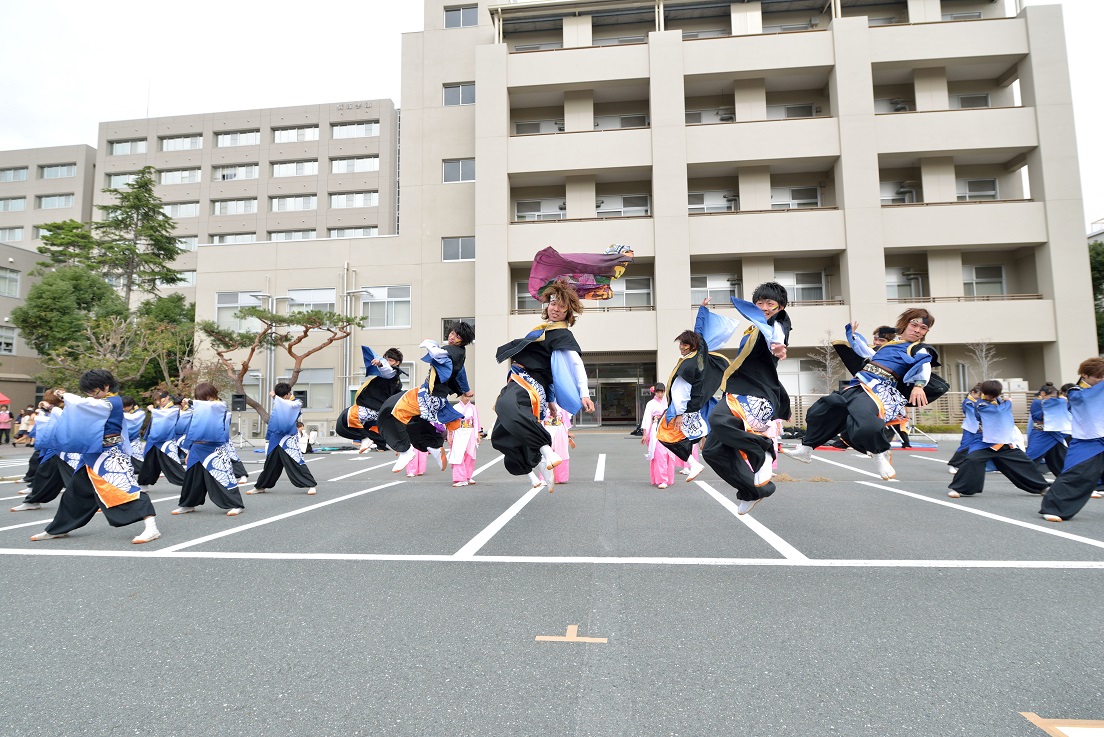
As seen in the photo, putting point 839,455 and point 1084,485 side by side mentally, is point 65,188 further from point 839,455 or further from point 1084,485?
point 1084,485

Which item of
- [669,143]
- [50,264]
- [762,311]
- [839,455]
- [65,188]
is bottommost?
[839,455]

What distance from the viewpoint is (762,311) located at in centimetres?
531

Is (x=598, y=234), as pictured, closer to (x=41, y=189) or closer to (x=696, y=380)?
(x=696, y=380)

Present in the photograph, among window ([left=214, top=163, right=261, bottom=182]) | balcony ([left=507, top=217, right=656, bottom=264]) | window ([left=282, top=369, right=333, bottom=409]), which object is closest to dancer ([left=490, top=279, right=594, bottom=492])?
balcony ([left=507, top=217, right=656, bottom=264])

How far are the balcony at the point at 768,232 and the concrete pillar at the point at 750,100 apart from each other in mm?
4734

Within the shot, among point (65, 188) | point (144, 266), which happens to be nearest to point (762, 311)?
point (144, 266)

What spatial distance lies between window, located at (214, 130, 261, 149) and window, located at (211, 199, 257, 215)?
4.22 m

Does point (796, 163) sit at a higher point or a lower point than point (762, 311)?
higher

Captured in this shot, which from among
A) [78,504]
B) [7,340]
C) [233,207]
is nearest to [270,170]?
[233,207]

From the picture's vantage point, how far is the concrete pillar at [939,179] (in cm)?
2391

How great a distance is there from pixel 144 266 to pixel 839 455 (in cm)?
3804

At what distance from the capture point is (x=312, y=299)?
27766 mm

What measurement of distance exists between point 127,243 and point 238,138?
13159 millimetres

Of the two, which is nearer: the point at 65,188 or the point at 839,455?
the point at 839,455
